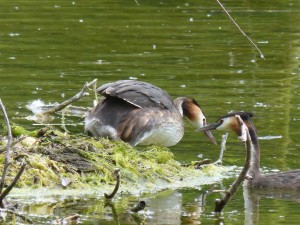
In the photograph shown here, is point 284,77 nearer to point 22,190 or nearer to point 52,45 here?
point 52,45

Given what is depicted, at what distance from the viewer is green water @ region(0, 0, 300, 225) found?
11758mm

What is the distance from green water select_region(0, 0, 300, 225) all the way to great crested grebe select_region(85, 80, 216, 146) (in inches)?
13.9

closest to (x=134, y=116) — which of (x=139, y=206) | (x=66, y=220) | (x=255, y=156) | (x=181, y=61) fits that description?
(x=255, y=156)

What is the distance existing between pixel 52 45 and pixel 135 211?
10.5 m

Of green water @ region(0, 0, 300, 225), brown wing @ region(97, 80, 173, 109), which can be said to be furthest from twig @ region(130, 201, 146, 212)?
brown wing @ region(97, 80, 173, 109)

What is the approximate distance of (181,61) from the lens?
17828 millimetres

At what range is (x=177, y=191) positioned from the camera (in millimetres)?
10203

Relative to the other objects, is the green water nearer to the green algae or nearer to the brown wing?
the green algae

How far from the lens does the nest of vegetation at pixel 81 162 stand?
997 centimetres

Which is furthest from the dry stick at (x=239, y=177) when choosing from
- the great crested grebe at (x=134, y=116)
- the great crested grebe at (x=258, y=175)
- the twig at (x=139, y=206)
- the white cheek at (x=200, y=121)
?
the white cheek at (x=200, y=121)

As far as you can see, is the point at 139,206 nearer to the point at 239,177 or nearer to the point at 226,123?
the point at 239,177

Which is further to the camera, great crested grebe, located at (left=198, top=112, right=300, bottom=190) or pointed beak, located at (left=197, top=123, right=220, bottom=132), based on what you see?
pointed beak, located at (left=197, top=123, right=220, bottom=132)

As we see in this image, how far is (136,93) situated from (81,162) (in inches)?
46.0

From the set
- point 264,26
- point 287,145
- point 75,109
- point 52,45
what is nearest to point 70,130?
point 75,109
